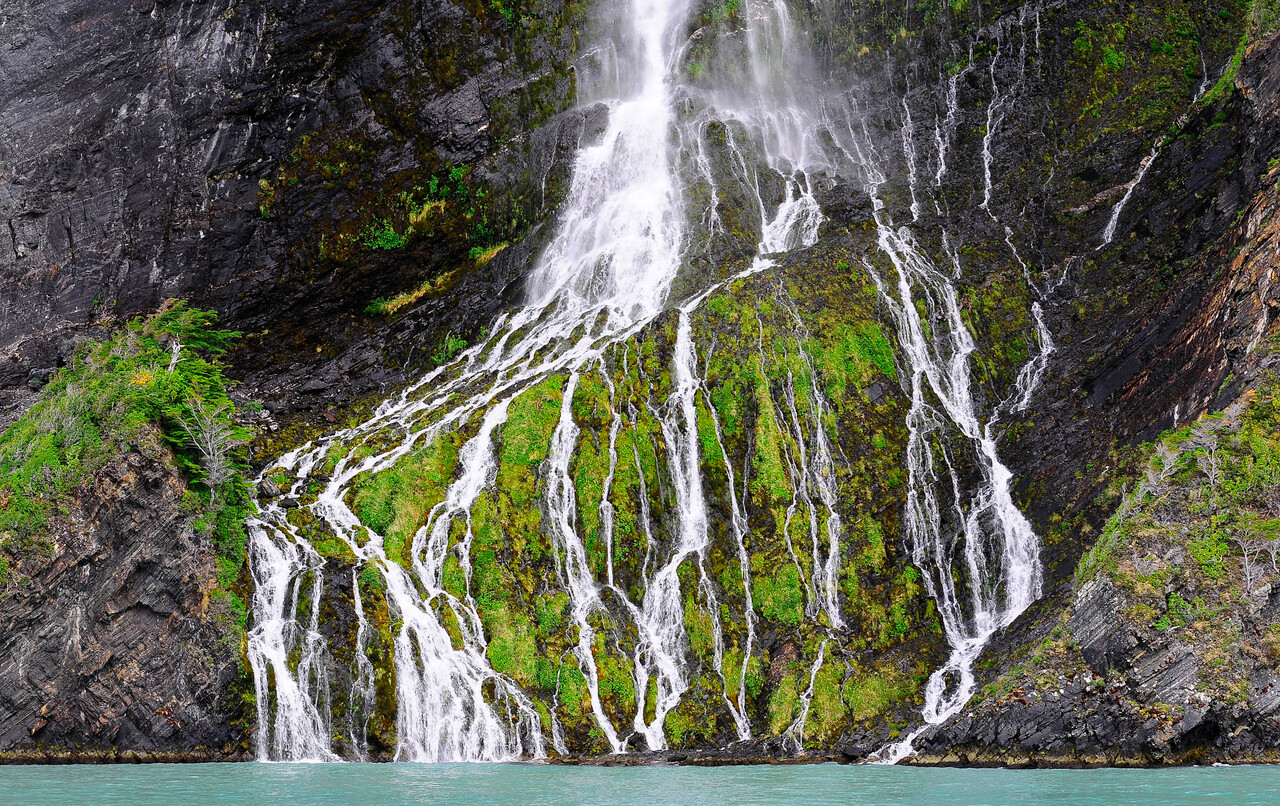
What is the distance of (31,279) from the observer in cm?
3025

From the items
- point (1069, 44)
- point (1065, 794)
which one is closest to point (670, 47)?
point (1069, 44)

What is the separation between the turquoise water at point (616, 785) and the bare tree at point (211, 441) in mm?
6384

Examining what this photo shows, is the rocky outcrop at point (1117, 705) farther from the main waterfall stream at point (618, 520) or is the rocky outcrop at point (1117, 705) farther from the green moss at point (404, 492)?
the green moss at point (404, 492)

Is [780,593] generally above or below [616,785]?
above

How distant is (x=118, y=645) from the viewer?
20.5 m

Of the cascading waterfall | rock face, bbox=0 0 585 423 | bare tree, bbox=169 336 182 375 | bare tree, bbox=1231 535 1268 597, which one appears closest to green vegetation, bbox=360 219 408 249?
rock face, bbox=0 0 585 423

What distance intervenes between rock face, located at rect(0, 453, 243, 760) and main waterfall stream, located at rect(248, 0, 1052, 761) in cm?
104

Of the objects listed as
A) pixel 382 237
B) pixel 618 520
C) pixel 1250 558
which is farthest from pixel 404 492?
pixel 1250 558

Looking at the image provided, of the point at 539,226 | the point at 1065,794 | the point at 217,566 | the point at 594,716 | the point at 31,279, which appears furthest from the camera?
the point at 539,226

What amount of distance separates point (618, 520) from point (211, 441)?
910cm

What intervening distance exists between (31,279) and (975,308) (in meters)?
26.5

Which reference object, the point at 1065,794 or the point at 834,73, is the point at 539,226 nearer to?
the point at 834,73

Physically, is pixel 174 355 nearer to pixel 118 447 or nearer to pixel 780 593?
pixel 118 447

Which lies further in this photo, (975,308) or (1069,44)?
(1069,44)
